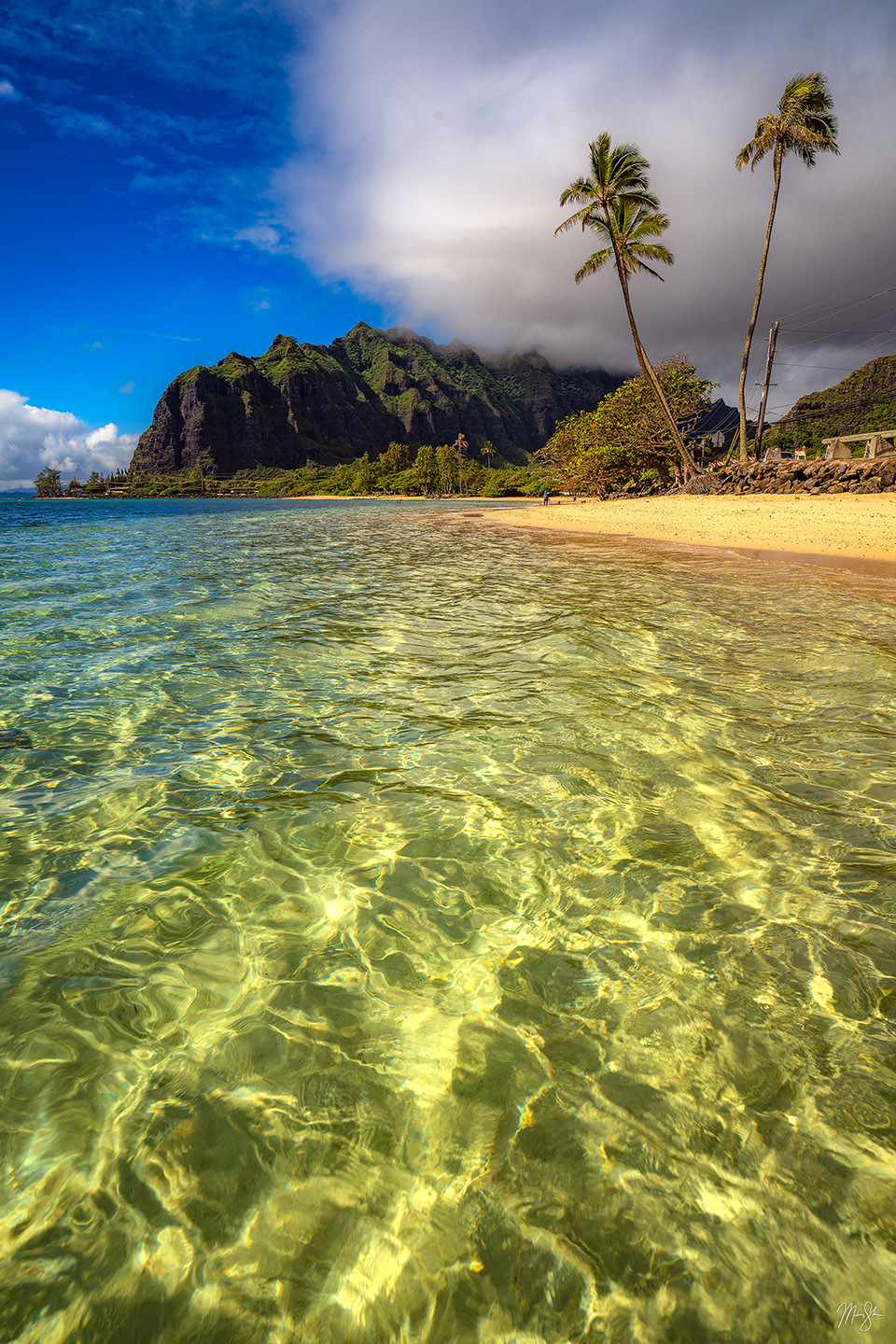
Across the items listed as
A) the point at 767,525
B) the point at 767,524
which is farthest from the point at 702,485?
the point at 767,525

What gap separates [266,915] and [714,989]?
202cm

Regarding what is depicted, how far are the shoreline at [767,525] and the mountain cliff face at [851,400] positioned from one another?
10782 centimetres

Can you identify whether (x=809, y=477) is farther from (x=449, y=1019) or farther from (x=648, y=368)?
(x=449, y=1019)

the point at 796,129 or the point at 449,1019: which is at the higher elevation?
the point at 796,129

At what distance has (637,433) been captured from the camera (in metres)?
38.1

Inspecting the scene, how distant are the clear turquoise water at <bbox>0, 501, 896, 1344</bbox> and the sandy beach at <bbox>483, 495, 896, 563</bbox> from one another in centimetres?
1304

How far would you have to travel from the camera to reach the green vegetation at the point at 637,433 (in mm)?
36875

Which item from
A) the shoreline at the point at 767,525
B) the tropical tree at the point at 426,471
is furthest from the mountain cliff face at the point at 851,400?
the shoreline at the point at 767,525

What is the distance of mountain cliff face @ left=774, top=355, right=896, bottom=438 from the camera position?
119 meters

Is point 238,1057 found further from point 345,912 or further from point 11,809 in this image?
point 11,809

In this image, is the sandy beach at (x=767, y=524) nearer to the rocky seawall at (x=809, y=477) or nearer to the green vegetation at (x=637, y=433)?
the rocky seawall at (x=809, y=477)

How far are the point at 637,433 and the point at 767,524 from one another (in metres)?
21.5

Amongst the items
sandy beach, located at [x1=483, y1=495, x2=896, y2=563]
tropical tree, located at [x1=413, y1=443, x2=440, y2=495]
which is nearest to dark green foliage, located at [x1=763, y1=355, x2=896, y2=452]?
tropical tree, located at [x1=413, y1=443, x2=440, y2=495]
